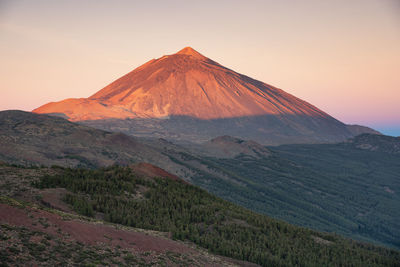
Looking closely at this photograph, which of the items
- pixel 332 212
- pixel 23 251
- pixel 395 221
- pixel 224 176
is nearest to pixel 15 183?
pixel 23 251

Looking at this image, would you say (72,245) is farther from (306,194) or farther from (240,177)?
(306,194)

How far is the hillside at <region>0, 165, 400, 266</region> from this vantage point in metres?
19.0

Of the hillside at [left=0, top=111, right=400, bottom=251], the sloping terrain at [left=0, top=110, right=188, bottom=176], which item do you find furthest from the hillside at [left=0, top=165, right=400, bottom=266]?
the sloping terrain at [left=0, top=110, right=188, bottom=176]

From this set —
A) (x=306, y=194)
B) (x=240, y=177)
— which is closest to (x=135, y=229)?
(x=240, y=177)

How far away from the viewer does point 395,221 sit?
14288 cm

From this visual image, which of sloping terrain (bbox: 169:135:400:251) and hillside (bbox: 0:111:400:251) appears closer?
hillside (bbox: 0:111:400:251)

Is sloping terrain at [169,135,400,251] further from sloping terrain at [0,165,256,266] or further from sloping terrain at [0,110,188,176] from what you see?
sloping terrain at [0,165,256,266]

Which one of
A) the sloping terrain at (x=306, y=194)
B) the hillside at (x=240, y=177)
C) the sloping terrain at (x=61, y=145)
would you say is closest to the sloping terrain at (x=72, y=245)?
the hillside at (x=240, y=177)

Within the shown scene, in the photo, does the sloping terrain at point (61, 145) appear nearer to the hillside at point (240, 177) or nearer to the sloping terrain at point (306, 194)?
the hillside at point (240, 177)

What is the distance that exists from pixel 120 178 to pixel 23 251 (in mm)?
27986

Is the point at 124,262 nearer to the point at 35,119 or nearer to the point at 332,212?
the point at 35,119

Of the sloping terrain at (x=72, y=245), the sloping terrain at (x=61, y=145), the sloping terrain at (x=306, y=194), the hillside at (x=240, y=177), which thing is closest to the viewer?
the sloping terrain at (x=72, y=245)

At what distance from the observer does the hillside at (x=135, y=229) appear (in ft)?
62.2

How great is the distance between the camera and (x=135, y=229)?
28.4m
